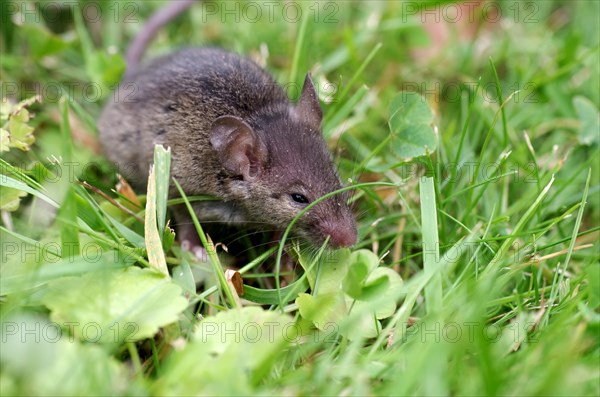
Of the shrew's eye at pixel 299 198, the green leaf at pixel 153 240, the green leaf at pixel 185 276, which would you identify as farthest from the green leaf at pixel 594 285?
the green leaf at pixel 153 240

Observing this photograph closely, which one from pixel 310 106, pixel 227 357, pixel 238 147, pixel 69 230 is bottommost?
pixel 227 357

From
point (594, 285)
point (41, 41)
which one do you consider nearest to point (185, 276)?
point (594, 285)

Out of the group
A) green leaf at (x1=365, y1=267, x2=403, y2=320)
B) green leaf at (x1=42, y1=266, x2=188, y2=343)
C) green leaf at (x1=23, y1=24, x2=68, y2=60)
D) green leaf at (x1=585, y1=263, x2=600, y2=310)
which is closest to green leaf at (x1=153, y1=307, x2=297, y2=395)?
green leaf at (x1=42, y1=266, x2=188, y2=343)

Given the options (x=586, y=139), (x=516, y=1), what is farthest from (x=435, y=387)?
(x=516, y=1)

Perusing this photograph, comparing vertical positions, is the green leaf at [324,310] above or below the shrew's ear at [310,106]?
below

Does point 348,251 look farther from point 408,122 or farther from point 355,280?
point 408,122

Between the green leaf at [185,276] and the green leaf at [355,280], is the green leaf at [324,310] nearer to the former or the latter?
the green leaf at [355,280]
